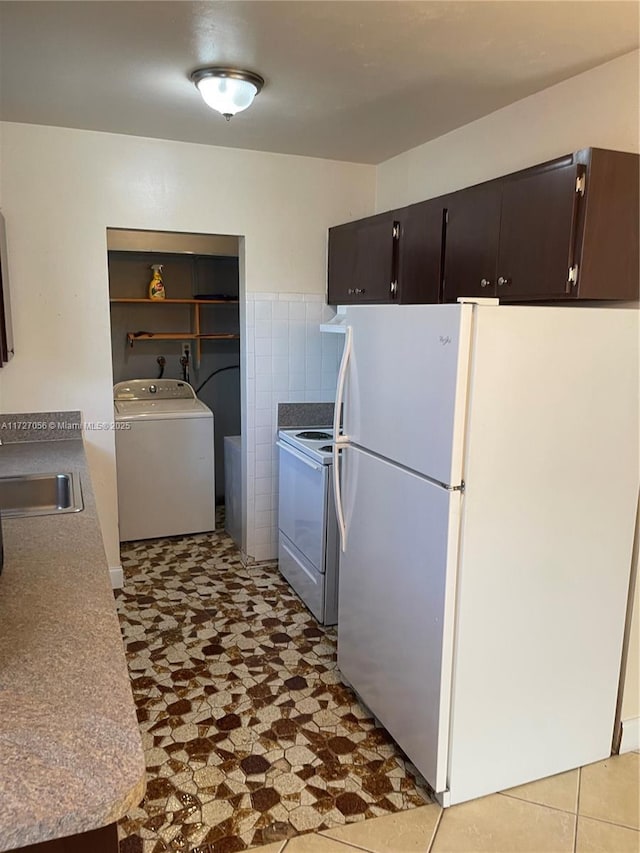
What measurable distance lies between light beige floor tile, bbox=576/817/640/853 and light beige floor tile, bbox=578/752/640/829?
3cm

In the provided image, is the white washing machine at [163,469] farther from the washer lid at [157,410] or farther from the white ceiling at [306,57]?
the white ceiling at [306,57]

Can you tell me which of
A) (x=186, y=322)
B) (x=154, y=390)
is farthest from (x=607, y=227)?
(x=186, y=322)

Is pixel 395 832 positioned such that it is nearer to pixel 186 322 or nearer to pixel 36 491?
pixel 36 491

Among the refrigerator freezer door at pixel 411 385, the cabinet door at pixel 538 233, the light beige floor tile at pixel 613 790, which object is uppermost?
the cabinet door at pixel 538 233

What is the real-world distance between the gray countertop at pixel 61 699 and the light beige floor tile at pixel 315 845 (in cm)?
99

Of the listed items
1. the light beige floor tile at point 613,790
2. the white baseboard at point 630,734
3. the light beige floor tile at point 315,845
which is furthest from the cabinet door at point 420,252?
the light beige floor tile at point 315,845

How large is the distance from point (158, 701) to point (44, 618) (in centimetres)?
131

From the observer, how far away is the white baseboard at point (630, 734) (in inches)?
86.8

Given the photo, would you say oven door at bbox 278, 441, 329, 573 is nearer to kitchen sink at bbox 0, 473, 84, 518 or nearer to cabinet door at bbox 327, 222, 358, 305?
cabinet door at bbox 327, 222, 358, 305

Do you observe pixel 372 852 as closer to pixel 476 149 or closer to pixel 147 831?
pixel 147 831

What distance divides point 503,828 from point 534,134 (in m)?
2.49

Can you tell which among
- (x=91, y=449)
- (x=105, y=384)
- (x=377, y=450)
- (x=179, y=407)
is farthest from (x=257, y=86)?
(x=179, y=407)

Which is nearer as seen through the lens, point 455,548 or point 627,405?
point 455,548

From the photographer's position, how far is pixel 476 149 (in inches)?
110
